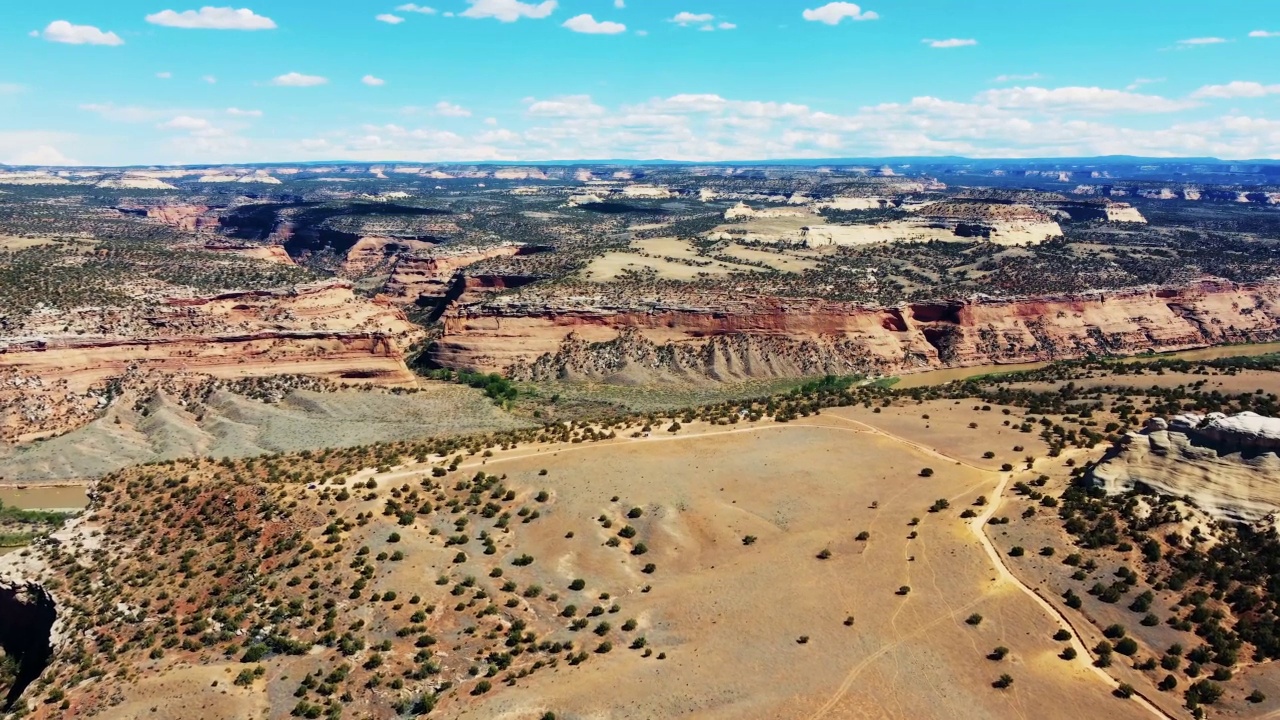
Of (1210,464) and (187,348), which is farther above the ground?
(1210,464)

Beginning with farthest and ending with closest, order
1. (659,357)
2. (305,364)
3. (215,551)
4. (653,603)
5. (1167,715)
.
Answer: (659,357)
(305,364)
(215,551)
(653,603)
(1167,715)

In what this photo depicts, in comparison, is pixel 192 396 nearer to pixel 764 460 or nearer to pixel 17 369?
pixel 17 369

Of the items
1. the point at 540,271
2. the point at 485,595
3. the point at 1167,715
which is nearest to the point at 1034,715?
the point at 1167,715

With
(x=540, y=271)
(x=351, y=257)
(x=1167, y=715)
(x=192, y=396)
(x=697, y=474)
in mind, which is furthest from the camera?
(x=351, y=257)

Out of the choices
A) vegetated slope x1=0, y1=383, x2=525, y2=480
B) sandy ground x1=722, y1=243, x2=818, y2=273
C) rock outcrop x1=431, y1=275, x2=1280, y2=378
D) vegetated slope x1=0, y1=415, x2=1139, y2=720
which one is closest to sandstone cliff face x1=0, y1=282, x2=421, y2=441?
vegetated slope x1=0, y1=383, x2=525, y2=480

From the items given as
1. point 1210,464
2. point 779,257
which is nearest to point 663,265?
point 779,257

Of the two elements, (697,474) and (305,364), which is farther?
(305,364)

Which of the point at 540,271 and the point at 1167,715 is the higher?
the point at 540,271

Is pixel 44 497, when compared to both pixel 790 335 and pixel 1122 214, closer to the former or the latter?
pixel 790 335
